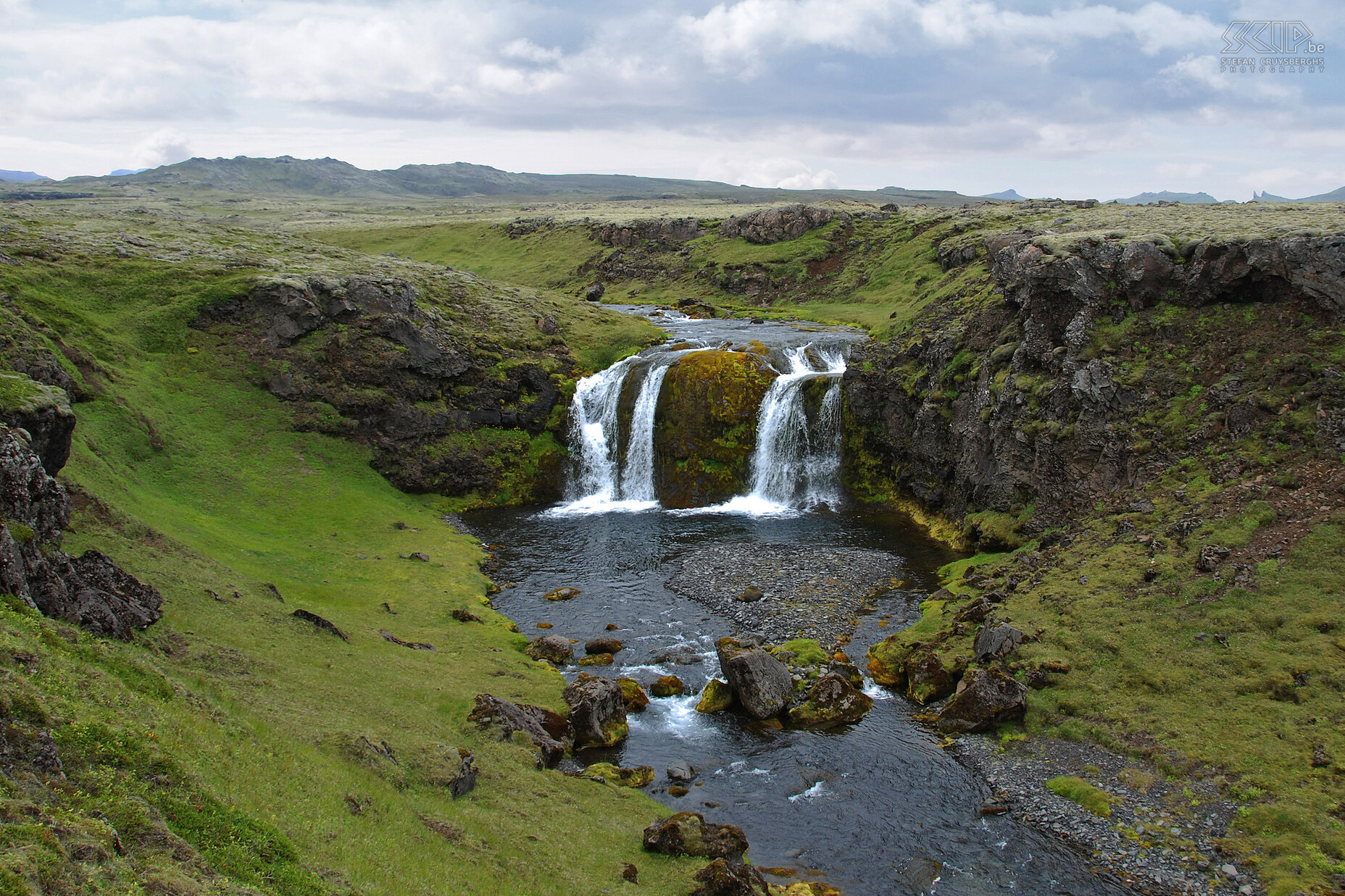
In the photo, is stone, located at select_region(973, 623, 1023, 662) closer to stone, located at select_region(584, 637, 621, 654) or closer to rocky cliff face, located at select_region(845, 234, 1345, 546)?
rocky cliff face, located at select_region(845, 234, 1345, 546)

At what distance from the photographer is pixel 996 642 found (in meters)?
30.1

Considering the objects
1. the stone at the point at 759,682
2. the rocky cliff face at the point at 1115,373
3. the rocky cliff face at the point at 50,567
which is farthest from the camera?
the rocky cliff face at the point at 1115,373

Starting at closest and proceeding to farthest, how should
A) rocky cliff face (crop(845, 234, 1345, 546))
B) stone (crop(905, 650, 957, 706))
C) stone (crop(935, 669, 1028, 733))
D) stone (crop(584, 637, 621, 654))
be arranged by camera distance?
stone (crop(935, 669, 1028, 733)) < stone (crop(905, 650, 957, 706)) < stone (crop(584, 637, 621, 654)) < rocky cliff face (crop(845, 234, 1345, 546))

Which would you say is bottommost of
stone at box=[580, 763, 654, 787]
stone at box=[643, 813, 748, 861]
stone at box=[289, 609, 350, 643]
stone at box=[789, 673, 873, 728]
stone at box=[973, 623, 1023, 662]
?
stone at box=[580, 763, 654, 787]

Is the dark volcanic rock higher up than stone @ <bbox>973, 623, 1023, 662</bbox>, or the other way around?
the dark volcanic rock

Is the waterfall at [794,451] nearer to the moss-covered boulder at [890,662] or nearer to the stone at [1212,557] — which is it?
the moss-covered boulder at [890,662]

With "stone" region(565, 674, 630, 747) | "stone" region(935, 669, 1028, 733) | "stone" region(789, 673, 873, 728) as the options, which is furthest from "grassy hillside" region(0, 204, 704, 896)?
"stone" region(935, 669, 1028, 733)

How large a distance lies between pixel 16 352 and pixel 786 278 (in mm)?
86865

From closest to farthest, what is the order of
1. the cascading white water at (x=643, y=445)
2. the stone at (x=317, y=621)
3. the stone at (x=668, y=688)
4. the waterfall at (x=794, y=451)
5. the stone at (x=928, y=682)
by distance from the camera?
1. the stone at (x=317, y=621)
2. the stone at (x=928, y=682)
3. the stone at (x=668, y=688)
4. the waterfall at (x=794, y=451)
5. the cascading white water at (x=643, y=445)

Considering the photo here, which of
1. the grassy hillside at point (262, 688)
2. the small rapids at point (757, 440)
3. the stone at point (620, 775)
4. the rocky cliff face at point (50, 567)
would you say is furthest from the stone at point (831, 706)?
the small rapids at point (757, 440)

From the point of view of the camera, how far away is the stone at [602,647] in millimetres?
33719

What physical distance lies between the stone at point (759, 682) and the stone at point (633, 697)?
3264 mm

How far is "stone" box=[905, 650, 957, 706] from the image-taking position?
29.4 m

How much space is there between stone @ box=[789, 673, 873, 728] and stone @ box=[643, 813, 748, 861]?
771 centimetres
